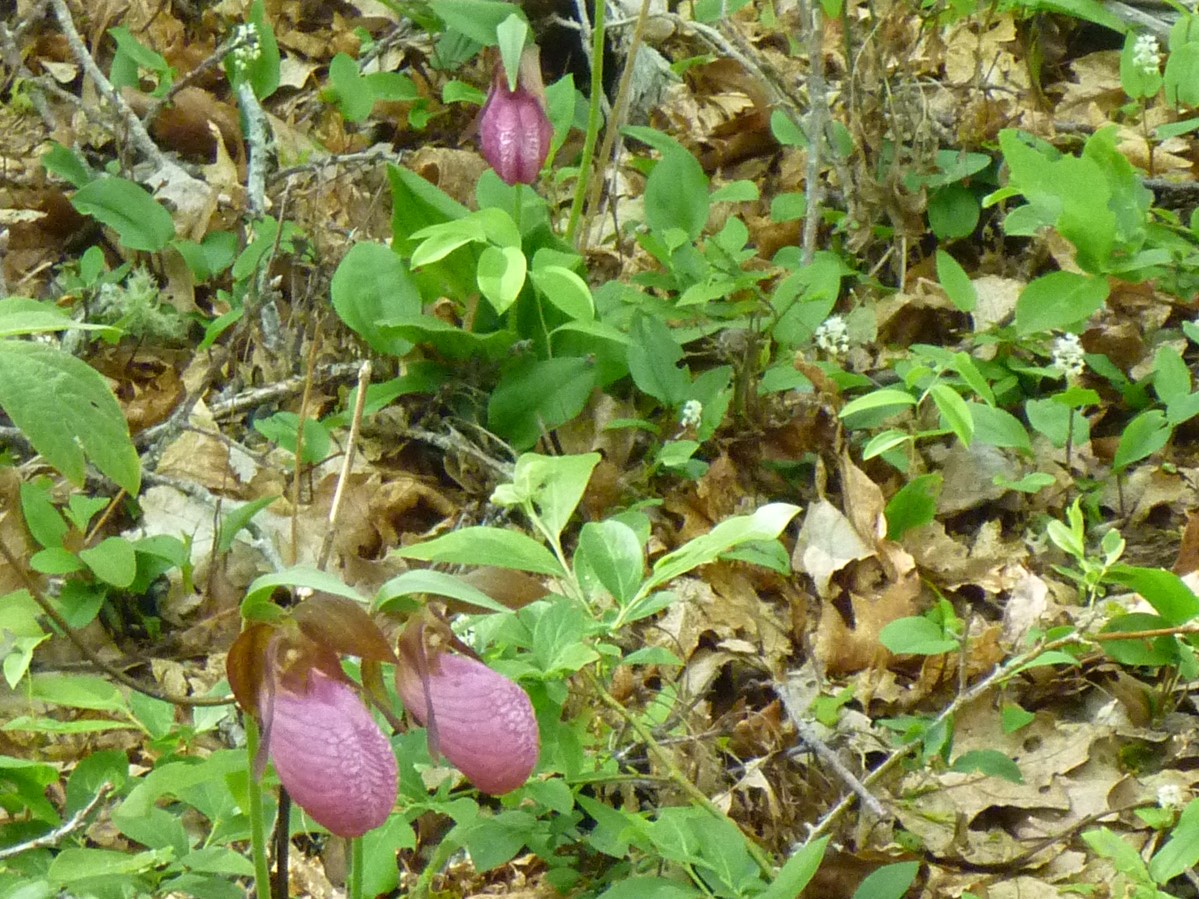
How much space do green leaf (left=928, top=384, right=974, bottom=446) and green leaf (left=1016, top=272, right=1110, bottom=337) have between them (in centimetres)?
44

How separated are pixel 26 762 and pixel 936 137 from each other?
2.03 meters

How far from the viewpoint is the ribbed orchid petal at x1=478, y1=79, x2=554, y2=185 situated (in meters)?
1.78

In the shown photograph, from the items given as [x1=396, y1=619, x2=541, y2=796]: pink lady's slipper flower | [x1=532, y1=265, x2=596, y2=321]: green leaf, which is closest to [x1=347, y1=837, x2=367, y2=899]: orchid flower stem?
[x1=396, y1=619, x2=541, y2=796]: pink lady's slipper flower

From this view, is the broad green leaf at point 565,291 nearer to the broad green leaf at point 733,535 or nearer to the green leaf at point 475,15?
the green leaf at point 475,15

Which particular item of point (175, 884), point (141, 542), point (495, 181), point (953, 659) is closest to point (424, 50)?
point (495, 181)

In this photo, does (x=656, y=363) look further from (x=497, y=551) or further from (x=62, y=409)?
(x=62, y=409)

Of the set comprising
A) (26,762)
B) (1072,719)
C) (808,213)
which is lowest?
(1072,719)

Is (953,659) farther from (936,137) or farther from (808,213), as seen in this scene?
(936,137)

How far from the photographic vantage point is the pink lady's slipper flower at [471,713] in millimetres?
796

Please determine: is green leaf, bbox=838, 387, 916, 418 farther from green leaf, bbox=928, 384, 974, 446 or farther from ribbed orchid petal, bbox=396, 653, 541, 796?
ribbed orchid petal, bbox=396, 653, 541, 796

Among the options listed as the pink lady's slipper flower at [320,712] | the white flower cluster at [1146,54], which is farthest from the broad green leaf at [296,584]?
the white flower cluster at [1146,54]

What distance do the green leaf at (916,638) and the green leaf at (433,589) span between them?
798 mm

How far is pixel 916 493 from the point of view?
1.76m

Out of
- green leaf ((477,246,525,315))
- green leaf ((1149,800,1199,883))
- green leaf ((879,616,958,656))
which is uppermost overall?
green leaf ((477,246,525,315))
